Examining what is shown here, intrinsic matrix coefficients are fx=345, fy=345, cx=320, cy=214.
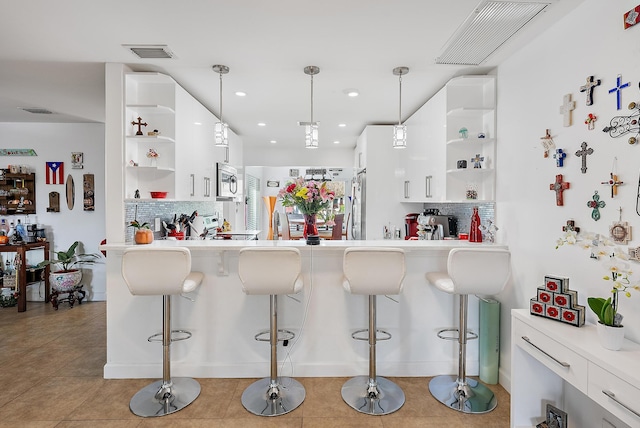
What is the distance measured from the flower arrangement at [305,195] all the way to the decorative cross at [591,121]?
5.32 ft

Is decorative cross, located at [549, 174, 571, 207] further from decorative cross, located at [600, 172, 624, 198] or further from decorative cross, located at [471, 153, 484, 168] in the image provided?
decorative cross, located at [471, 153, 484, 168]

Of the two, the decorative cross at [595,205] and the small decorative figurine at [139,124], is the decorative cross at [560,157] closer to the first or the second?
A: the decorative cross at [595,205]

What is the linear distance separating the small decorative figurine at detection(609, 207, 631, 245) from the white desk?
462 mm

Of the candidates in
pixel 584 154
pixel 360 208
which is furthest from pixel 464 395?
pixel 360 208

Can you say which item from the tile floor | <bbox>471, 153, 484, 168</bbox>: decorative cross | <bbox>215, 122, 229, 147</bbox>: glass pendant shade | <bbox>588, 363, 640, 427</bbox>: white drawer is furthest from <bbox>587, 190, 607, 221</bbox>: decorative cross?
<bbox>215, 122, 229, 147</bbox>: glass pendant shade

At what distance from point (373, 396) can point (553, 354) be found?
121 cm

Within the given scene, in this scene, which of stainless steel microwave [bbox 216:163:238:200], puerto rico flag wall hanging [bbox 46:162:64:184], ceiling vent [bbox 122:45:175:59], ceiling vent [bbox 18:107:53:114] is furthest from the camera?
puerto rico flag wall hanging [bbox 46:162:64:184]

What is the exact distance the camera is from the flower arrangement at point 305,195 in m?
2.67

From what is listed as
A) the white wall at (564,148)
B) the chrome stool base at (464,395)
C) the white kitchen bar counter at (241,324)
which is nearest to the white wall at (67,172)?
the white kitchen bar counter at (241,324)

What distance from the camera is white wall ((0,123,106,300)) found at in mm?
4746

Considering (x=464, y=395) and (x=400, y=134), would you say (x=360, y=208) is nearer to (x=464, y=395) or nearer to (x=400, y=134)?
(x=400, y=134)

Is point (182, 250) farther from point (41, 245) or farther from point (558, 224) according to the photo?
point (41, 245)

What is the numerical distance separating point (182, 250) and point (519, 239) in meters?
2.32

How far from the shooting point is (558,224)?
2.08 m
